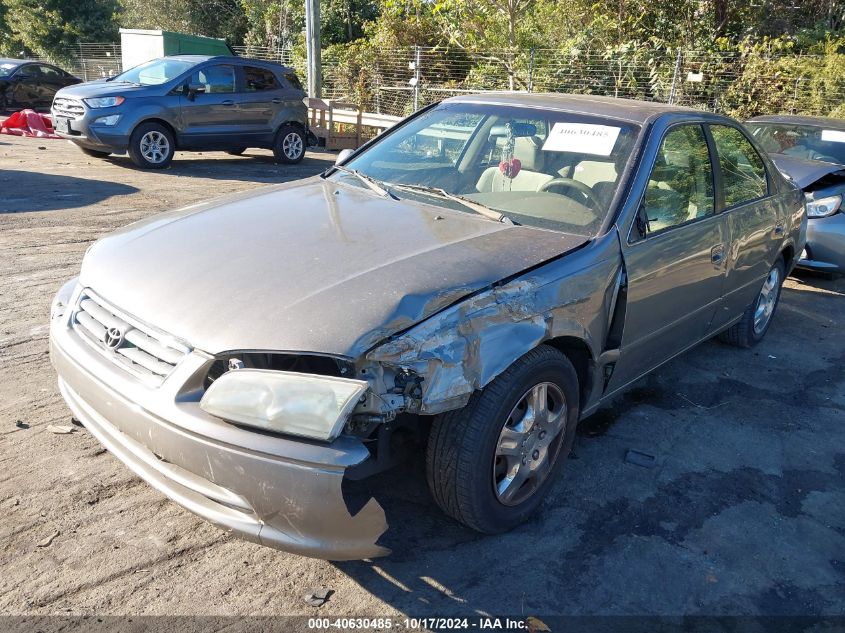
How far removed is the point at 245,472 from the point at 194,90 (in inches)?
419

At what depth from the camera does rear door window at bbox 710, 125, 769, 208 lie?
434 cm

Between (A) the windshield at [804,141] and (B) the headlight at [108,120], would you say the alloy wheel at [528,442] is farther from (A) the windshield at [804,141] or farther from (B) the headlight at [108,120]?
(B) the headlight at [108,120]

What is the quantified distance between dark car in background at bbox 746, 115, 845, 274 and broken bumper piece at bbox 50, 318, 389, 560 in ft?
20.2

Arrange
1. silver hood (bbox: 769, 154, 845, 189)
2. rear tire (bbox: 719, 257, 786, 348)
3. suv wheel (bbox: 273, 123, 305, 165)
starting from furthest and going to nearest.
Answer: suv wheel (bbox: 273, 123, 305, 165) < silver hood (bbox: 769, 154, 845, 189) < rear tire (bbox: 719, 257, 786, 348)

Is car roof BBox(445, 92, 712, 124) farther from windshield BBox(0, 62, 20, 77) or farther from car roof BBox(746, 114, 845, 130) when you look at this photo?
windshield BBox(0, 62, 20, 77)

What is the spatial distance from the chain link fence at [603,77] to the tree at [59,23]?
17960 mm

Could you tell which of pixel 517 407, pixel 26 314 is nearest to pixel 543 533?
pixel 517 407

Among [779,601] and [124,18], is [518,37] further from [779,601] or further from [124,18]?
[124,18]

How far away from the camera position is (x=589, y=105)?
3.97 metres

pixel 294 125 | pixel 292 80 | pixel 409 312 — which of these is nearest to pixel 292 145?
pixel 294 125

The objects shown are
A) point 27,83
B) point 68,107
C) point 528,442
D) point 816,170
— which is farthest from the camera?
point 27,83

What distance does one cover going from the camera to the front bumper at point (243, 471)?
2240mm

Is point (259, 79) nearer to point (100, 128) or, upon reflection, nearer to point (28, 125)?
point (100, 128)

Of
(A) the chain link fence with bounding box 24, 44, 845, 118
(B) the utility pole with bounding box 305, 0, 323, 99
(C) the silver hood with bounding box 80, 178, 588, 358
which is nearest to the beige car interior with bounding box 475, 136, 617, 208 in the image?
(C) the silver hood with bounding box 80, 178, 588, 358
